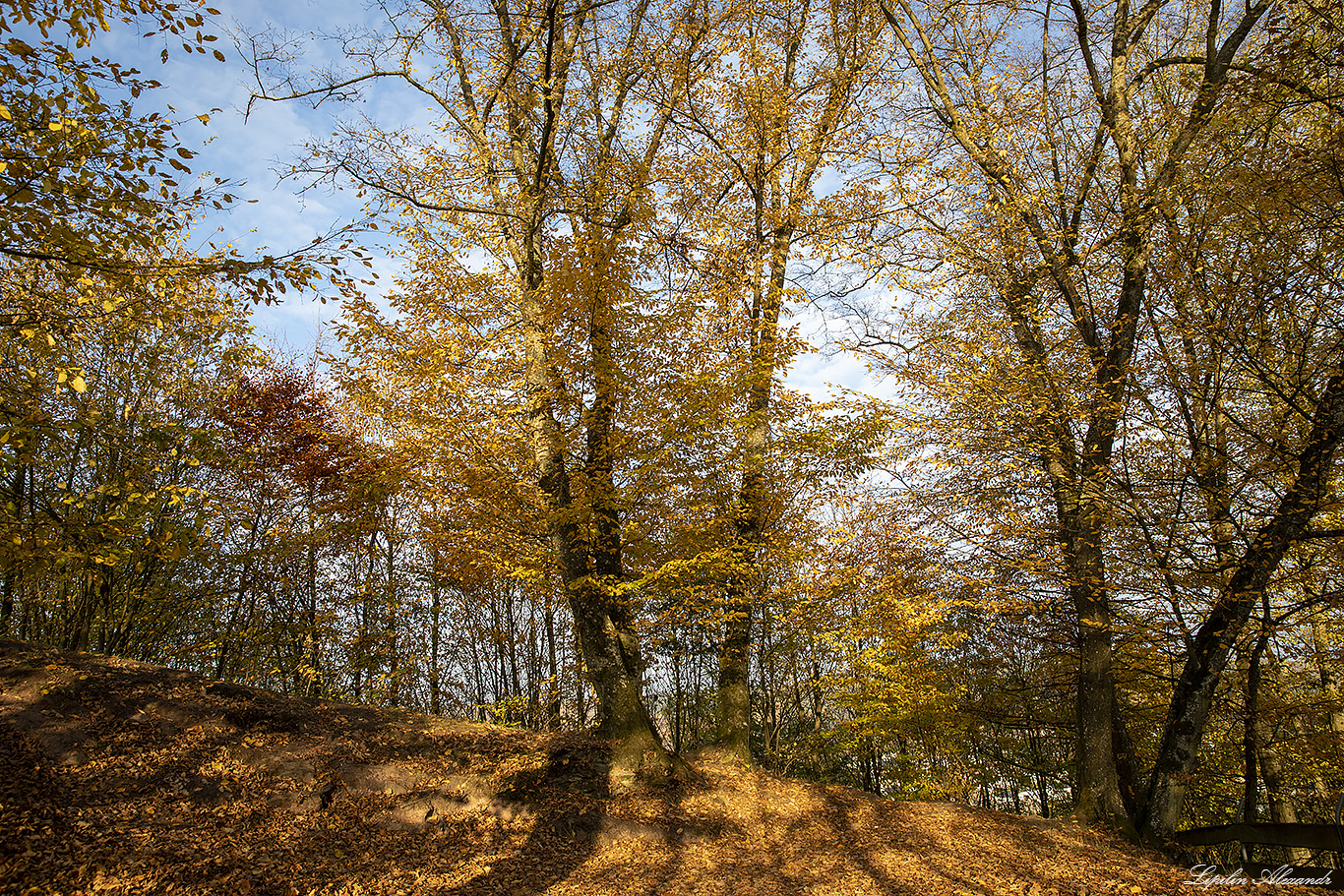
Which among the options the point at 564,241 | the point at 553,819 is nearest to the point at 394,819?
the point at 553,819

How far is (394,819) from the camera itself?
6.56 meters

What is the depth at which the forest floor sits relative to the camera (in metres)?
5.25

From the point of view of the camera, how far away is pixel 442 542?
9211mm

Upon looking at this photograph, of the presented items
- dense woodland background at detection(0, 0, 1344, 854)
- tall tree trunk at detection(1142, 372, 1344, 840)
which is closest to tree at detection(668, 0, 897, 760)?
dense woodland background at detection(0, 0, 1344, 854)

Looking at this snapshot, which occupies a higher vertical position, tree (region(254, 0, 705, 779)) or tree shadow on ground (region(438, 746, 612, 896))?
tree (region(254, 0, 705, 779))

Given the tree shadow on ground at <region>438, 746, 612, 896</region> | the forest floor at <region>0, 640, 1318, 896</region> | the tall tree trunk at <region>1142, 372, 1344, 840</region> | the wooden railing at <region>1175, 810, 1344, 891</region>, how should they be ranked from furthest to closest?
the tall tree trunk at <region>1142, 372, 1344, 840</region>, the tree shadow on ground at <region>438, 746, 612, 896</region>, the wooden railing at <region>1175, 810, 1344, 891</region>, the forest floor at <region>0, 640, 1318, 896</region>

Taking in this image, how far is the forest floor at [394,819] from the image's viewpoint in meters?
5.25

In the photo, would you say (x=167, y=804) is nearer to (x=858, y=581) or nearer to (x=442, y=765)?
(x=442, y=765)

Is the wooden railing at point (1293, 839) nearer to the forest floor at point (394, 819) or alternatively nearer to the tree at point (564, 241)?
the forest floor at point (394, 819)

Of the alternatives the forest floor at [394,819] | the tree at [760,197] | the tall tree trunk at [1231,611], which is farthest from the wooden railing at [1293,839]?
the tree at [760,197]

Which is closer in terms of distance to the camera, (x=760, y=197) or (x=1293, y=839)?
(x=1293, y=839)

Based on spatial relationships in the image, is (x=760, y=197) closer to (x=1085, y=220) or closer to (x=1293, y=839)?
(x=1085, y=220)

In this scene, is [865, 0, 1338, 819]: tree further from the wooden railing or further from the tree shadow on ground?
the tree shadow on ground

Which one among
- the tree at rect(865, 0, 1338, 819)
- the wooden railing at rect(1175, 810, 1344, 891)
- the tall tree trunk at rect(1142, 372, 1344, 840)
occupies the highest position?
the tree at rect(865, 0, 1338, 819)
